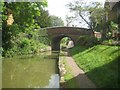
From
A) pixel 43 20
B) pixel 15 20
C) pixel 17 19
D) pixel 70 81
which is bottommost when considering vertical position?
pixel 70 81

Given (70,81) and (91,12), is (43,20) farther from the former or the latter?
(70,81)

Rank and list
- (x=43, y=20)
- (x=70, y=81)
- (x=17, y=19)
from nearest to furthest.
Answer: (x=70, y=81)
(x=17, y=19)
(x=43, y=20)

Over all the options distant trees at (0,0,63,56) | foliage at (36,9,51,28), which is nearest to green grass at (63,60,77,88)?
distant trees at (0,0,63,56)

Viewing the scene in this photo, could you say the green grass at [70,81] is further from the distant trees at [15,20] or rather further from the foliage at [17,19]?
the foliage at [17,19]

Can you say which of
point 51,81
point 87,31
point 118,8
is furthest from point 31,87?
point 87,31

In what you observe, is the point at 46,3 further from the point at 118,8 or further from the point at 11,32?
the point at 118,8

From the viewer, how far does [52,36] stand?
2211 inches

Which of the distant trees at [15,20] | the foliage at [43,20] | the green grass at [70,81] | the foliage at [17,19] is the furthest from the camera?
the foliage at [43,20]

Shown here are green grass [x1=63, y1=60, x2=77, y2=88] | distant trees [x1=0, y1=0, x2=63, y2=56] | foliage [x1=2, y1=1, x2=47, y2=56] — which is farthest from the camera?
foliage [x1=2, y1=1, x2=47, y2=56]

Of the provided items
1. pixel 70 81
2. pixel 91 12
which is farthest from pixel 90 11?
pixel 70 81

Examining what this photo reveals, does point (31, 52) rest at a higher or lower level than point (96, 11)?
lower

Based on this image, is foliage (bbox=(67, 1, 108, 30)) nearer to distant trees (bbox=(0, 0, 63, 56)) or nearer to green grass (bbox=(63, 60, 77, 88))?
distant trees (bbox=(0, 0, 63, 56))

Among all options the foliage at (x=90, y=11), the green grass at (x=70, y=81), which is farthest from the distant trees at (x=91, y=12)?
the green grass at (x=70, y=81)

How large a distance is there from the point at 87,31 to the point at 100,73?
3852 cm
